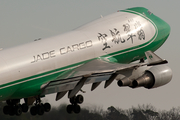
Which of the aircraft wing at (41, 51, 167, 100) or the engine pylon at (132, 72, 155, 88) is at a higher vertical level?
the aircraft wing at (41, 51, 167, 100)

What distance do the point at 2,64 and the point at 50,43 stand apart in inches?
169

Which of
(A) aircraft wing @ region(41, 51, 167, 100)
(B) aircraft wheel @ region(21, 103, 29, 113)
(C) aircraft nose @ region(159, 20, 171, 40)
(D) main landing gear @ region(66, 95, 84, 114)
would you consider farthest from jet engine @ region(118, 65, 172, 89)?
(B) aircraft wheel @ region(21, 103, 29, 113)

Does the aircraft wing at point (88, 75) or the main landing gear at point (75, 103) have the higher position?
the aircraft wing at point (88, 75)

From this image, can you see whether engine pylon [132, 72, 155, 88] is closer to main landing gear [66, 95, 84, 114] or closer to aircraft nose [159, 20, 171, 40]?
main landing gear [66, 95, 84, 114]

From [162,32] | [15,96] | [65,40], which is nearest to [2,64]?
[15,96]

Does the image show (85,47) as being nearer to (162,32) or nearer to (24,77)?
(24,77)

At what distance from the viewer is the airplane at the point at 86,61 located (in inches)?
1192

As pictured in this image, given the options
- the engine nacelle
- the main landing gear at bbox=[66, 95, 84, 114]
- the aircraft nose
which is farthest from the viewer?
the aircraft nose

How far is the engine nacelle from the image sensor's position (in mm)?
31925

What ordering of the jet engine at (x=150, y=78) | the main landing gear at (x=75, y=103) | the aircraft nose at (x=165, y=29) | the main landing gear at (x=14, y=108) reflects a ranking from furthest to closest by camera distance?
the aircraft nose at (x=165, y=29) < the main landing gear at (x=75, y=103) < the main landing gear at (x=14, y=108) < the jet engine at (x=150, y=78)

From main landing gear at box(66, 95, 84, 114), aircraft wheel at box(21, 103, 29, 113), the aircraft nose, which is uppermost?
the aircraft nose

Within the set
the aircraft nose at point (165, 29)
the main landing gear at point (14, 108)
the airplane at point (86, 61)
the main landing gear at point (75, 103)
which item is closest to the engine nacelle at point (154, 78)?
the airplane at point (86, 61)

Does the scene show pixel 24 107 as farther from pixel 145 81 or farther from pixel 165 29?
pixel 165 29

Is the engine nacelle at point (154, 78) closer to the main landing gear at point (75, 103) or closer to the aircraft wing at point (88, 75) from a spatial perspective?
the aircraft wing at point (88, 75)
